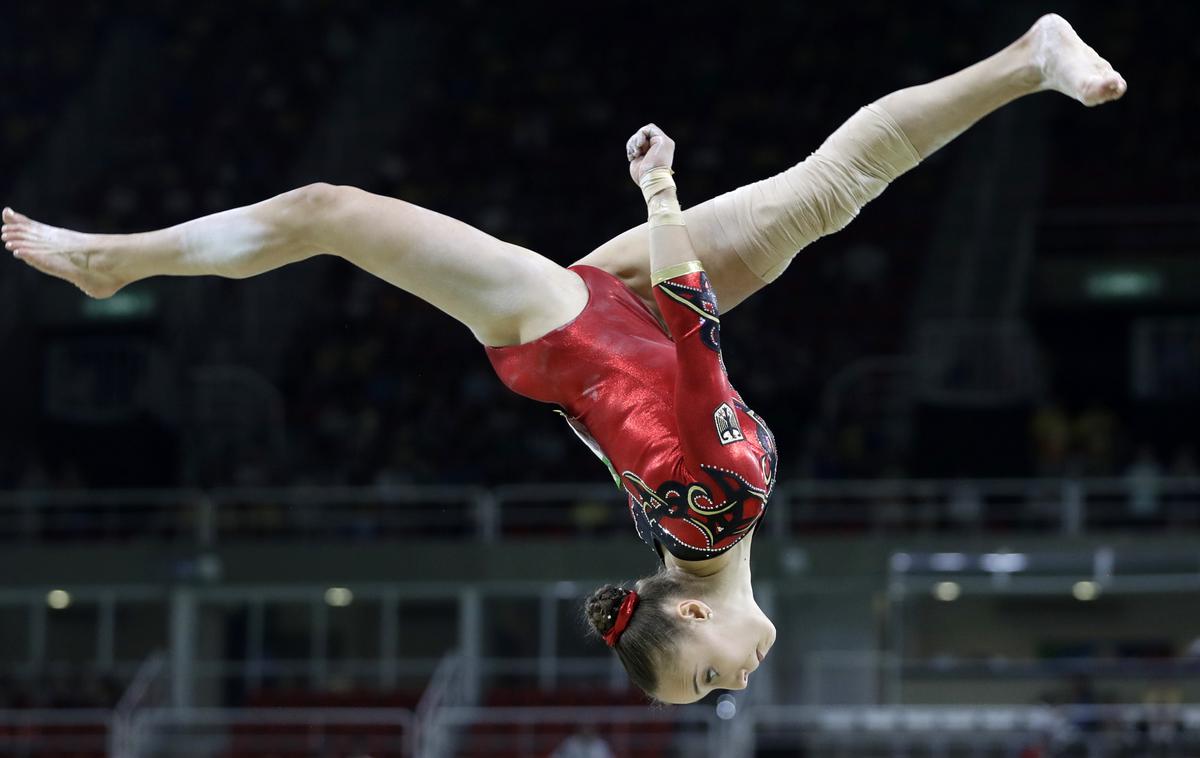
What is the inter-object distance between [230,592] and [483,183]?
20.1 ft

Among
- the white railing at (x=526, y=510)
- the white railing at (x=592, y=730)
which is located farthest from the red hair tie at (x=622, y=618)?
the white railing at (x=526, y=510)

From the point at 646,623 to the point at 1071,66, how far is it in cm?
183

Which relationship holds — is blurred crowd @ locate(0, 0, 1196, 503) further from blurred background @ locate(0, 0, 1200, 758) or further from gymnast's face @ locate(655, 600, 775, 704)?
gymnast's face @ locate(655, 600, 775, 704)

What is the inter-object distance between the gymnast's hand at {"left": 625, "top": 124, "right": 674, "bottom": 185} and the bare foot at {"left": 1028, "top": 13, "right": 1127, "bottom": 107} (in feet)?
3.41

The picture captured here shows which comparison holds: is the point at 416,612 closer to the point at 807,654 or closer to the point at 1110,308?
the point at 807,654

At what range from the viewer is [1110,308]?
19.5m

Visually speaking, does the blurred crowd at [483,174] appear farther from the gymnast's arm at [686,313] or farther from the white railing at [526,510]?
the gymnast's arm at [686,313]

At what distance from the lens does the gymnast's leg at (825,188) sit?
4934 mm

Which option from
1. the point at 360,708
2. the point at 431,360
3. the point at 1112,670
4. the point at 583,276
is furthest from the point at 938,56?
the point at 583,276

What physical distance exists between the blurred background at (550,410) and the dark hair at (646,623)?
9986 mm

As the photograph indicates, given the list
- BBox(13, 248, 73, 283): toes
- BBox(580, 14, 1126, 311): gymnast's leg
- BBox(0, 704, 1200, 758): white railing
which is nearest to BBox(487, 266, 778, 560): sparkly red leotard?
BBox(580, 14, 1126, 311): gymnast's leg

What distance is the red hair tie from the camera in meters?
4.63

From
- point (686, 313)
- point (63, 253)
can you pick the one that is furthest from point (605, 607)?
point (63, 253)

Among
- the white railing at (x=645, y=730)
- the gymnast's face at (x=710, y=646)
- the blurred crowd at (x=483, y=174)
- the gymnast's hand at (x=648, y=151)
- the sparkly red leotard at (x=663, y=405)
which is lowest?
the gymnast's face at (x=710, y=646)
